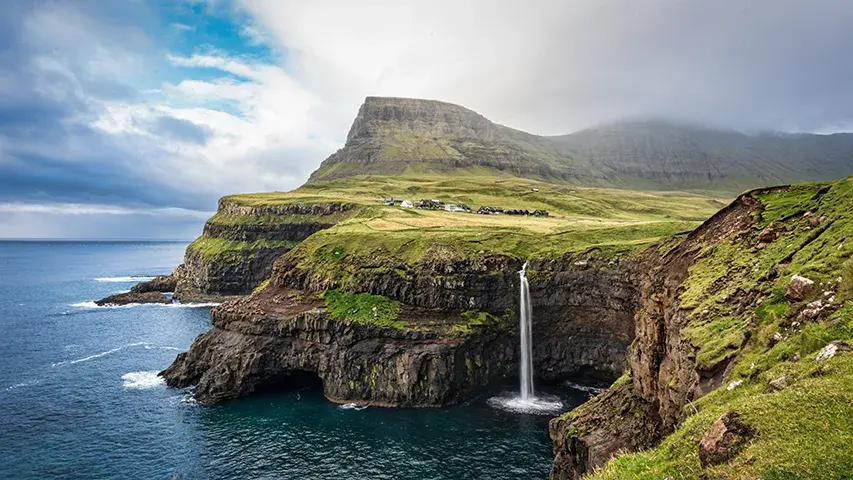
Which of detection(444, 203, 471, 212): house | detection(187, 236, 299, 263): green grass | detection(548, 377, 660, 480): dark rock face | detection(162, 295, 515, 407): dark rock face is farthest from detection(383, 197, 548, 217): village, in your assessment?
detection(548, 377, 660, 480): dark rock face

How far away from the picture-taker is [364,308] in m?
76.5

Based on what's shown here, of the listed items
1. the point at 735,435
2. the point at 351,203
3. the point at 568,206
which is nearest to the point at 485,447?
the point at 735,435

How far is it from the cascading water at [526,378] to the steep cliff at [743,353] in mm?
24737

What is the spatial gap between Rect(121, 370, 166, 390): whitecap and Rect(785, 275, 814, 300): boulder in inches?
3345

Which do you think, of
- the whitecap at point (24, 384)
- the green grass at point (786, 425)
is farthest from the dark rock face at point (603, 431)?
the whitecap at point (24, 384)

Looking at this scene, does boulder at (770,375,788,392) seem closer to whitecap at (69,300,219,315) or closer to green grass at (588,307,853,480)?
green grass at (588,307,853,480)

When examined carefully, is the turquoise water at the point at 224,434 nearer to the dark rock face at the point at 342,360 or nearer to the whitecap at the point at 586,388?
the whitecap at the point at 586,388

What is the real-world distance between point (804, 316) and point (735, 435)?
9.16 meters

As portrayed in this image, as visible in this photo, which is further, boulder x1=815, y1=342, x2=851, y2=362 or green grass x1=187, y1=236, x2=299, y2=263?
green grass x1=187, y1=236, x2=299, y2=263

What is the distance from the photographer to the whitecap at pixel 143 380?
76.6m

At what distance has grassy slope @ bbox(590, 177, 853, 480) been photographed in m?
13.5

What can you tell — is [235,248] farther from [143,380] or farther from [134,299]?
[143,380]

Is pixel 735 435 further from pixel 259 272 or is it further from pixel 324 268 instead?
pixel 259 272

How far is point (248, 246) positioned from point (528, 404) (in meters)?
123
